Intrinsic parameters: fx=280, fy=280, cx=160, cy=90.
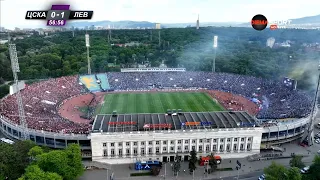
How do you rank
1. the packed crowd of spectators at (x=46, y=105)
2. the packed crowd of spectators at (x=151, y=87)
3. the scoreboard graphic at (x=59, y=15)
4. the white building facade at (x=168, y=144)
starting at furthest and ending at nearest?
the packed crowd of spectators at (x=151, y=87)
the packed crowd of spectators at (x=46, y=105)
the white building facade at (x=168, y=144)
the scoreboard graphic at (x=59, y=15)

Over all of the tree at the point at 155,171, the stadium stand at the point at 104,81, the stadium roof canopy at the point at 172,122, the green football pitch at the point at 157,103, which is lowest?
the tree at the point at 155,171

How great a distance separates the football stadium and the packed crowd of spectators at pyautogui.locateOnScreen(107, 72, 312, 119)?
0.77 feet

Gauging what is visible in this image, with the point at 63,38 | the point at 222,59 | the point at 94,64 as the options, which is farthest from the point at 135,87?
the point at 63,38

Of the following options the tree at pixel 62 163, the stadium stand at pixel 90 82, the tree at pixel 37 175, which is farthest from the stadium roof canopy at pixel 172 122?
the stadium stand at pixel 90 82

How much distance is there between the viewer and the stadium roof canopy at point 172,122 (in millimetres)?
52219

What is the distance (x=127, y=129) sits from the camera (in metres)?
51.8

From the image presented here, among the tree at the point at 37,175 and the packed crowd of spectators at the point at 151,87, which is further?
the packed crowd of spectators at the point at 151,87

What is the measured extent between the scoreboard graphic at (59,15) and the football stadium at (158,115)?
20555 millimetres

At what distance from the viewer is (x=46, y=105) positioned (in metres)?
73.8

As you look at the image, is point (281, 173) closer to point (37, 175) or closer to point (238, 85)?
point (37, 175)

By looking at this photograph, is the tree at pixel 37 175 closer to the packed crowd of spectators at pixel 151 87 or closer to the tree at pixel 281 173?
→ the packed crowd of spectators at pixel 151 87

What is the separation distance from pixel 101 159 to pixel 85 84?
167ft

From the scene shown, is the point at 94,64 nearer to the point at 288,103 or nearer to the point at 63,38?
the point at 63,38

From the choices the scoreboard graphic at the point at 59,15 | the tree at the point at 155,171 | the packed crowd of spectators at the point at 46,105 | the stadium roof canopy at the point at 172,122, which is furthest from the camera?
the packed crowd of spectators at the point at 46,105
